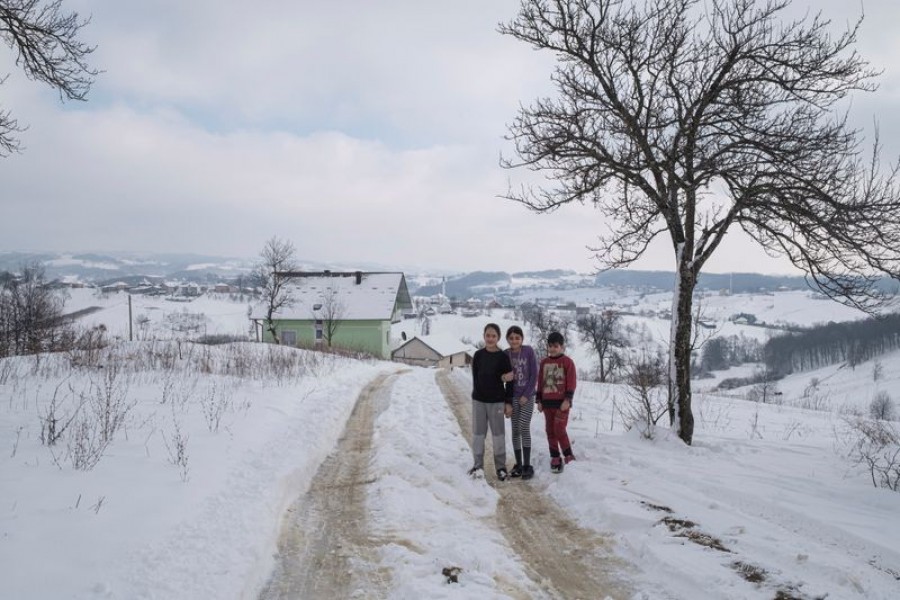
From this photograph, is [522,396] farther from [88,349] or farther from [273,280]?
[273,280]

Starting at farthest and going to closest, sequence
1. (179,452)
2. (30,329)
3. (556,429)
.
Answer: (30,329) < (556,429) < (179,452)

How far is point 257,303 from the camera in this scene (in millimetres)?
48438

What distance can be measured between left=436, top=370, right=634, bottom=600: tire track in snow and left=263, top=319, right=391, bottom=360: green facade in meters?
42.5

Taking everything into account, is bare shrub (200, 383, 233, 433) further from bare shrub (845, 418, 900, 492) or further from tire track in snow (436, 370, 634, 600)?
bare shrub (845, 418, 900, 492)

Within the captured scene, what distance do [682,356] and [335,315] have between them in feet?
138

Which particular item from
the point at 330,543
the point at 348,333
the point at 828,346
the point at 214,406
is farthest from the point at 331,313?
the point at 828,346

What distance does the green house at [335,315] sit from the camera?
156ft

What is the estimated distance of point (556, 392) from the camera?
6.98 m

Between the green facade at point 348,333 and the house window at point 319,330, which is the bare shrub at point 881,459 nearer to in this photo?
the green facade at point 348,333

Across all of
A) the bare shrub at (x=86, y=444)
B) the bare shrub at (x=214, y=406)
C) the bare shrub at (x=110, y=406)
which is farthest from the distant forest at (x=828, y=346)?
the bare shrub at (x=86, y=444)

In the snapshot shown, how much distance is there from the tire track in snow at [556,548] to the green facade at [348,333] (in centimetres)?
4251

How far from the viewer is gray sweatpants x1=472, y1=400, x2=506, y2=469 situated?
677 cm

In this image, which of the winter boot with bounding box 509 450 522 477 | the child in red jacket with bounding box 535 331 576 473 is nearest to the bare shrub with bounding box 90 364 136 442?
the winter boot with bounding box 509 450 522 477

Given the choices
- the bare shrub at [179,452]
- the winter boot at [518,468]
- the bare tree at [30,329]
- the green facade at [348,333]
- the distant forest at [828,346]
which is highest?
the bare tree at [30,329]
